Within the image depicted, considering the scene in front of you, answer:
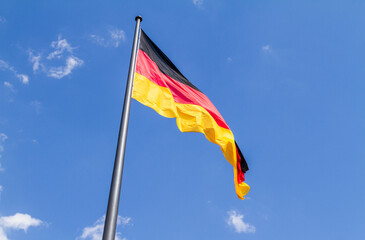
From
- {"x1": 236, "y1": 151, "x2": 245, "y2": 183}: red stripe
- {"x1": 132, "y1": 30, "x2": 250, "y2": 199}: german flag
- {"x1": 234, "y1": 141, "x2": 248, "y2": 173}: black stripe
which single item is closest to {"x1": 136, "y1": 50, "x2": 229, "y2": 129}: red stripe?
{"x1": 132, "y1": 30, "x2": 250, "y2": 199}: german flag

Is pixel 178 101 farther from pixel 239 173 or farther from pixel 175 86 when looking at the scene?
pixel 239 173

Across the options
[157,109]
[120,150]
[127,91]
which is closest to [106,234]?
[120,150]

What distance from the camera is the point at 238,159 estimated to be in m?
11.2

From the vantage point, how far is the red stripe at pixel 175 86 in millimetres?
9938

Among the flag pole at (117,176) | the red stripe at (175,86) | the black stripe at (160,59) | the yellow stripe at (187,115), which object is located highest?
the black stripe at (160,59)

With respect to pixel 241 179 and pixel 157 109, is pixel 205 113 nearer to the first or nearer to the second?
pixel 157 109

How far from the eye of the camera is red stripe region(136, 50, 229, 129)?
32.6 feet

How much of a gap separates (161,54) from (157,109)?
105 inches

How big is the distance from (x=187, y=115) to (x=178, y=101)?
549 millimetres

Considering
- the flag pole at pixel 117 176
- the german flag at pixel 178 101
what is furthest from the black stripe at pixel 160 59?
the flag pole at pixel 117 176

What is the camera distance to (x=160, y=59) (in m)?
11.1

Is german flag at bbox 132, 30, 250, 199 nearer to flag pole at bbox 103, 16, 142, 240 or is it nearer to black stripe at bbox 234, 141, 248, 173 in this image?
black stripe at bbox 234, 141, 248, 173

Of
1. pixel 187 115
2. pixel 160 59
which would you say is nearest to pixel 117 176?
pixel 187 115

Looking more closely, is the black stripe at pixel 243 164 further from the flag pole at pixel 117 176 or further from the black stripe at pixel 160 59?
the flag pole at pixel 117 176
